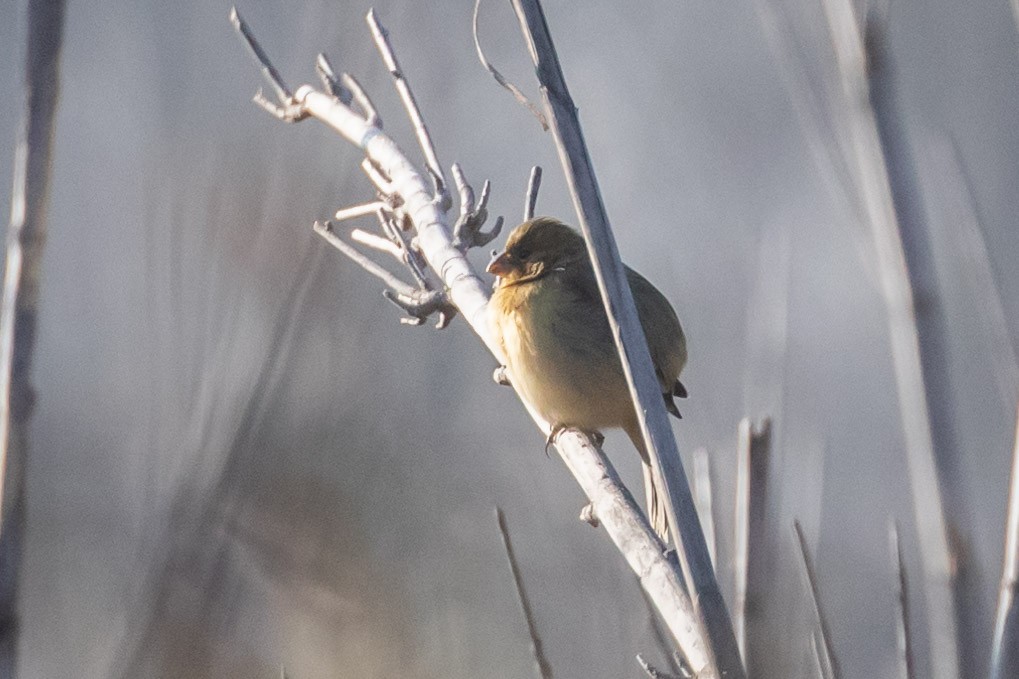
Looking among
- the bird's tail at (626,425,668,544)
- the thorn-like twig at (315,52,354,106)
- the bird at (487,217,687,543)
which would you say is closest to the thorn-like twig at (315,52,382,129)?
the thorn-like twig at (315,52,354,106)

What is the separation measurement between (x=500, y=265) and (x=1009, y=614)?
9.83 ft

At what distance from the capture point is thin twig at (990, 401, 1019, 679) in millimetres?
1532

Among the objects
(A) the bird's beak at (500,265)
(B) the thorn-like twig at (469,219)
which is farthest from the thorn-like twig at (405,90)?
(A) the bird's beak at (500,265)

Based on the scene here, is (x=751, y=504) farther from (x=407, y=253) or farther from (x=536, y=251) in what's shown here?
(x=536, y=251)

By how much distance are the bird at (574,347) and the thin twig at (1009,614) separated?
7.31ft

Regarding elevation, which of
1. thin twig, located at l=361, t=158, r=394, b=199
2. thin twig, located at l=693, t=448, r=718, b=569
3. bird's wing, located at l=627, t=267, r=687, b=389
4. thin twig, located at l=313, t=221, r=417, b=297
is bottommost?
thin twig, located at l=693, t=448, r=718, b=569

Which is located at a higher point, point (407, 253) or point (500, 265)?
point (407, 253)

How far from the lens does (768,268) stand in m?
3.46

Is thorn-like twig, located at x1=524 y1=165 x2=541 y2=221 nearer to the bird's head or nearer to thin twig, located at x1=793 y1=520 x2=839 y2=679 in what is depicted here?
the bird's head

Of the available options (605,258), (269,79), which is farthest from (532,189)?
(605,258)

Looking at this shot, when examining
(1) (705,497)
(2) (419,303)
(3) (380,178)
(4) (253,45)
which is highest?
(4) (253,45)

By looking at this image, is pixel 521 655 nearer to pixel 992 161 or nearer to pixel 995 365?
pixel 995 365

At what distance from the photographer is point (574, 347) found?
13.7 feet

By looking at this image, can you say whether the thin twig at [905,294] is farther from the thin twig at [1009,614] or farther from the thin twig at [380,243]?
the thin twig at [380,243]
